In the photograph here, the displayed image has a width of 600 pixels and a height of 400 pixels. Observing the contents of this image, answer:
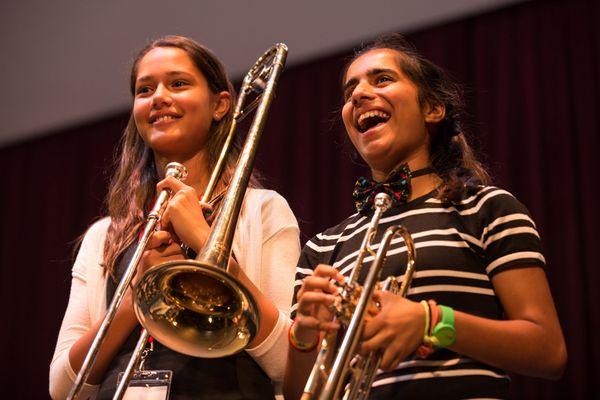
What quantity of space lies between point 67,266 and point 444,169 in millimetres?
3477

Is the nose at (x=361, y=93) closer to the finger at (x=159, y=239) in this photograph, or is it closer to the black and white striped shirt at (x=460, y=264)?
the black and white striped shirt at (x=460, y=264)

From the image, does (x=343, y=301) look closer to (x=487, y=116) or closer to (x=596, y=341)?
(x=596, y=341)

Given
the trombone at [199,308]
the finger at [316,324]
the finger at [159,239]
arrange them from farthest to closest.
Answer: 1. the finger at [159,239]
2. the trombone at [199,308]
3. the finger at [316,324]

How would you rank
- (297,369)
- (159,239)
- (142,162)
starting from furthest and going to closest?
(142,162), (159,239), (297,369)

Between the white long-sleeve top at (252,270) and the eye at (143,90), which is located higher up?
the eye at (143,90)

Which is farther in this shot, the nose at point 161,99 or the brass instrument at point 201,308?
the nose at point 161,99

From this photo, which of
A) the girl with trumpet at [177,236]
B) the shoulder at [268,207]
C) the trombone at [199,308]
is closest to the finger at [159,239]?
the girl with trumpet at [177,236]

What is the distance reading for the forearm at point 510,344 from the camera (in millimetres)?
1319

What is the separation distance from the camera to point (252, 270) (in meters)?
1.81

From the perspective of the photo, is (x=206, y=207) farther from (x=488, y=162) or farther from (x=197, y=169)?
(x=488, y=162)

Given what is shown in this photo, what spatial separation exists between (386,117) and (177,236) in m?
0.55

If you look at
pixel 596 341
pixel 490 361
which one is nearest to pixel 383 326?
pixel 490 361

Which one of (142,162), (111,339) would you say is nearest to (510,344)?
(111,339)

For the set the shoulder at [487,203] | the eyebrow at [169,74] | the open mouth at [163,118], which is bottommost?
the shoulder at [487,203]
